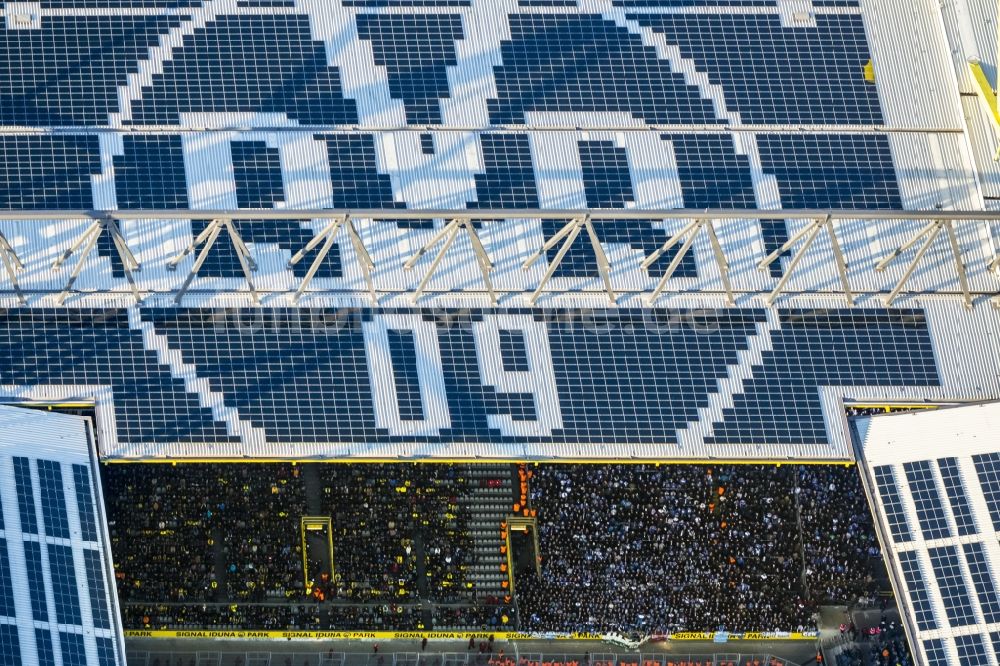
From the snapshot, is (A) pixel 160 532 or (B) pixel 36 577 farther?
(A) pixel 160 532

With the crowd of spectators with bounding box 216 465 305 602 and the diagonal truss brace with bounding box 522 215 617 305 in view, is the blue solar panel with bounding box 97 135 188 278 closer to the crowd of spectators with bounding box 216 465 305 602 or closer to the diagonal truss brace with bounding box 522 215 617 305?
the crowd of spectators with bounding box 216 465 305 602

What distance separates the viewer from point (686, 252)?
115562mm

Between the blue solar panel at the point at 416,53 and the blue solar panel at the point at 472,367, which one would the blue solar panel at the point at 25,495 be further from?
the blue solar panel at the point at 416,53

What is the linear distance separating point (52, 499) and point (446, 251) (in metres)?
28.1

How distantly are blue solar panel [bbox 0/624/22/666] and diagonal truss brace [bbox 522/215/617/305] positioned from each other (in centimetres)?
3675

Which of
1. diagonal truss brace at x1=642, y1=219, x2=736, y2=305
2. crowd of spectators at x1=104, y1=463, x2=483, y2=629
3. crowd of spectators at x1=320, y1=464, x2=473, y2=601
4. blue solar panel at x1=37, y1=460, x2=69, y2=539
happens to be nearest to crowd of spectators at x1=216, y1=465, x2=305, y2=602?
crowd of spectators at x1=104, y1=463, x2=483, y2=629

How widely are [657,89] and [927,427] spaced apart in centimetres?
2817

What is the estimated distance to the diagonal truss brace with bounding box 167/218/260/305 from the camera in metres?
106

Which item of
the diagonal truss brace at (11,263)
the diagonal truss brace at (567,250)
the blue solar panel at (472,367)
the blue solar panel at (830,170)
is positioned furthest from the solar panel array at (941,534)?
the diagonal truss brace at (11,263)

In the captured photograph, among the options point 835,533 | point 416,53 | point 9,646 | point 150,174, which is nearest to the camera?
point 9,646

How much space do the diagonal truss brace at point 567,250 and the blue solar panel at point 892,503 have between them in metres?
19.9

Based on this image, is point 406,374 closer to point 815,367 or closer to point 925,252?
point 815,367

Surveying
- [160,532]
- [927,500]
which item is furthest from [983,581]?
[160,532]

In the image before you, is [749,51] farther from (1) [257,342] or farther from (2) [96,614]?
(2) [96,614]
